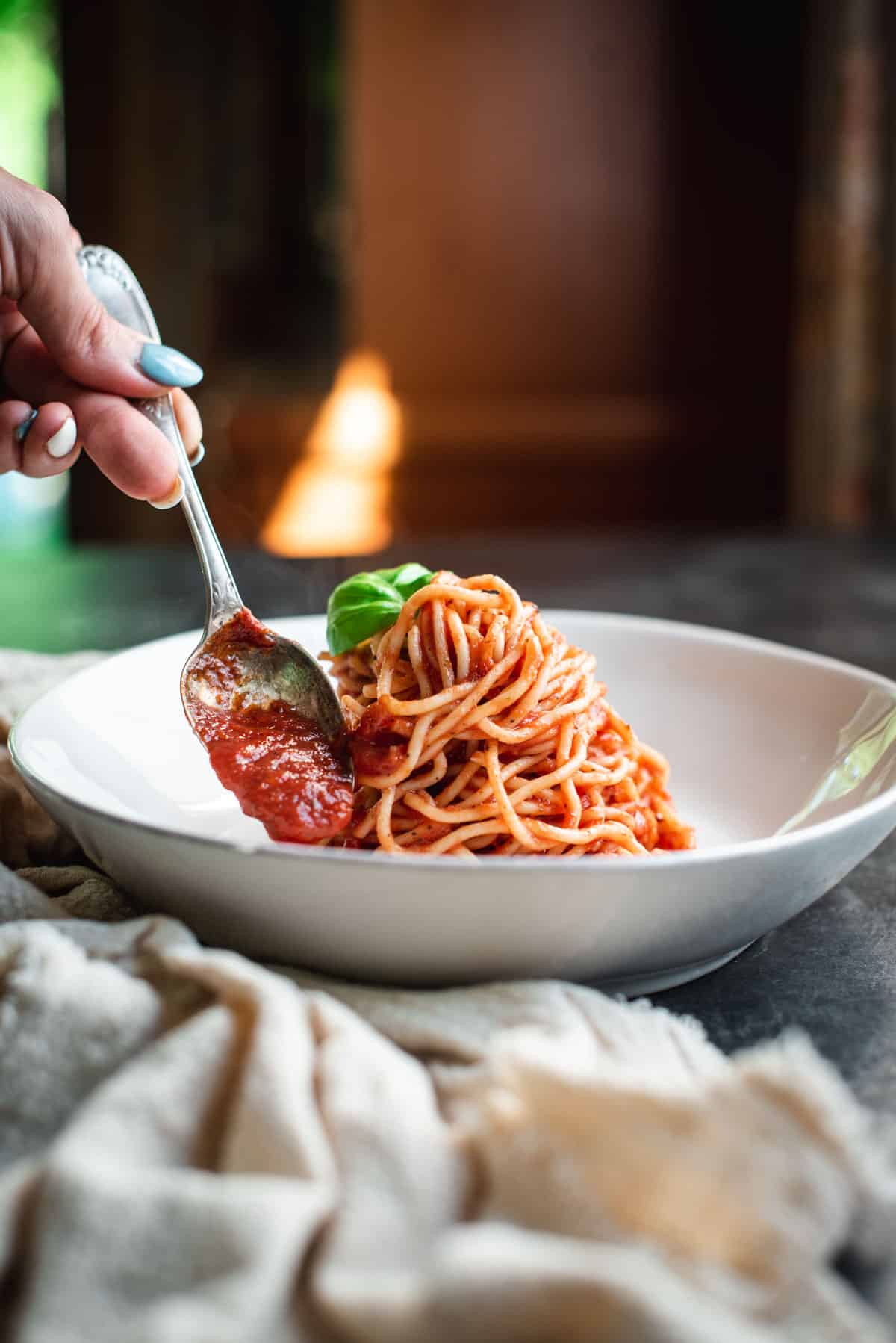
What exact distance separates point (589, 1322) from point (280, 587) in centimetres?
286

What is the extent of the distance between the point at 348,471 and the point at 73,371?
629 cm

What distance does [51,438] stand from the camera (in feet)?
6.36

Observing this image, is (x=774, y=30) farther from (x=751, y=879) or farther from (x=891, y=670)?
(x=751, y=879)

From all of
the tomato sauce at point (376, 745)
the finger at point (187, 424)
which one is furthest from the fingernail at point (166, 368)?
the tomato sauce at point (376, 745)

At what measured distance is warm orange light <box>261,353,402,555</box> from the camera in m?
7.90

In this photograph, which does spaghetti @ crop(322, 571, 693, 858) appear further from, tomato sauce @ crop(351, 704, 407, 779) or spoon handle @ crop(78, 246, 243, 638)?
spoon handle @ crop(78, 246, 243, 638)

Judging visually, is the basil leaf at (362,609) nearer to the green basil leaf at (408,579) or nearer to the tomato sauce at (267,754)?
the green basil leaf at (408,579)

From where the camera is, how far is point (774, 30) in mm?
7219

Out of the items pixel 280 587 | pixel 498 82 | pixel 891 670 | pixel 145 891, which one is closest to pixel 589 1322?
pixel 145 891

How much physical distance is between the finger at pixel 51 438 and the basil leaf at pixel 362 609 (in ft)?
1.56

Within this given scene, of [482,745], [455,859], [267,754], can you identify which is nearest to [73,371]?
[267,754]

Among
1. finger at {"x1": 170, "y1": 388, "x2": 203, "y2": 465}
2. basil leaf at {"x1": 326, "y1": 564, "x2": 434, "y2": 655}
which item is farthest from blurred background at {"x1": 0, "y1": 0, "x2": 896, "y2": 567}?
basil leaf at {"x1": 326, "y1": 564, "x2": 434, "y2": 655}

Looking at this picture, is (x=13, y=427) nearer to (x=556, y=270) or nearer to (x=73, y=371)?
(x=73, y=371)

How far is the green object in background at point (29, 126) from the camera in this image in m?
9.45
